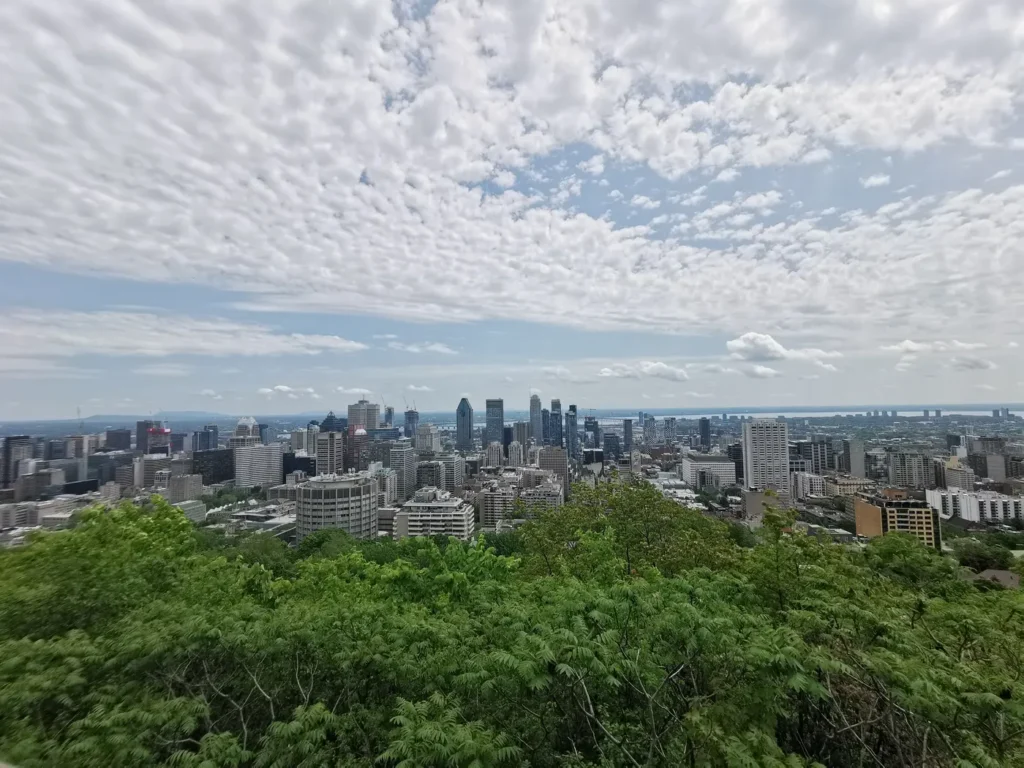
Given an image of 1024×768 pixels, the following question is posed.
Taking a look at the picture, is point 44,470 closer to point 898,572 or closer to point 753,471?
point 898,572

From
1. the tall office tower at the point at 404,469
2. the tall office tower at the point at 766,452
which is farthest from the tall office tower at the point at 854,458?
the tall office tower at the point at 404,469

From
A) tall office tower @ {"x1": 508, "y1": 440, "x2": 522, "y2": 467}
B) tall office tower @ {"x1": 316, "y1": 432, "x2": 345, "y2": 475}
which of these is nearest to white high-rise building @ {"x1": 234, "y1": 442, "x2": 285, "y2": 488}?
tall office tower @ {"x1": 316, "y1": 432, "x2": 345, "y2": 475}

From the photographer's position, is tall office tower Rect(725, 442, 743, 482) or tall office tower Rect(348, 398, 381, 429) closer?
tall office tower Rect(725, 442, 743, 482)

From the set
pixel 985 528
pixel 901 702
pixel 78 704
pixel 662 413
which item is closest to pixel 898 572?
pixel 901 702

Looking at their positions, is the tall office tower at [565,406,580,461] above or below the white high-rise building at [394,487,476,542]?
above

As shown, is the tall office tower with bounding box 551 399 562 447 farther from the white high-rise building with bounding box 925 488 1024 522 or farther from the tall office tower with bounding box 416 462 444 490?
Result: the white high-rise building with bounding box 925 488 1024 522
